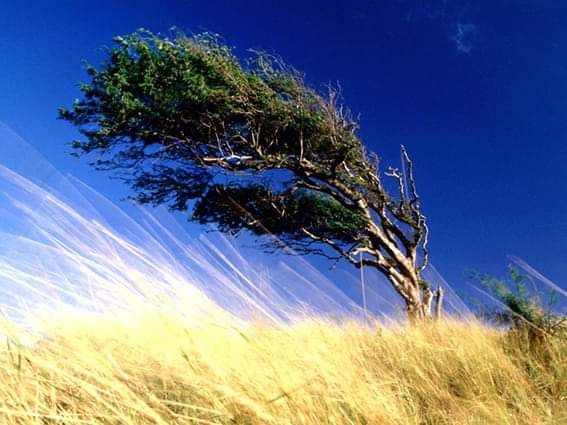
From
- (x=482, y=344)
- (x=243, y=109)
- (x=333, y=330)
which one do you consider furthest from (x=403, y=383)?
(x=243, y=109)

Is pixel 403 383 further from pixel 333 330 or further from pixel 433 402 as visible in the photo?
pixel 333 330

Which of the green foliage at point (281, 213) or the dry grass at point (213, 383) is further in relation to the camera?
the green foliage at point (281, 213)

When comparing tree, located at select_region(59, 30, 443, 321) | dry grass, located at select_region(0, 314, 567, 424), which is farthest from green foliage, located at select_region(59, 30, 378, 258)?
dry grass, located at select_region(0, 314, 567, 424)

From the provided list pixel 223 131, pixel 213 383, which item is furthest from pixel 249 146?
pixel 213 383

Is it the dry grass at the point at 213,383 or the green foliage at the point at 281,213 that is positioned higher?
the green foliage at the point at 281,213

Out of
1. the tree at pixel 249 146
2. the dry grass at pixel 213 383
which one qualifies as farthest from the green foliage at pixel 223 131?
the dry grass at pixel 213 383

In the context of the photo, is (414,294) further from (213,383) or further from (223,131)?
(213,383)

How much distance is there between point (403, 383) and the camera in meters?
3.38

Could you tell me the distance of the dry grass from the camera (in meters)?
1.92

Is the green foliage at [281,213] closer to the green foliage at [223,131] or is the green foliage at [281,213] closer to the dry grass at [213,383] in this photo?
the green foliage at [223,131]

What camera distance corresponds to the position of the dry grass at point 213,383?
192 cm

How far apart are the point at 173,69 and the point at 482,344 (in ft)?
27.9

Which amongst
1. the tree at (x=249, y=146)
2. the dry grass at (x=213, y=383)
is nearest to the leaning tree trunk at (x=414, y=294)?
the tree at (x=249, y=146)

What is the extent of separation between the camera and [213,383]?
200cm
